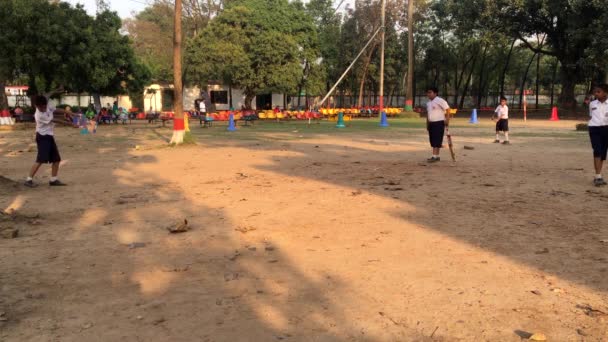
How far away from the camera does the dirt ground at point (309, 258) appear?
3.40 m

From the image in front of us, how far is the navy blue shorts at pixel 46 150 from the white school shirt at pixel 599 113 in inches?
369

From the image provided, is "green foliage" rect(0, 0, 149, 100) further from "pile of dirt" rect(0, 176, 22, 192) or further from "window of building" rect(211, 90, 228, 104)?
"pile of dirt" rect(0, 176, 22, 192)

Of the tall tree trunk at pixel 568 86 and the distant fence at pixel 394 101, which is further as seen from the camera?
the distant fence at pixel 394 101

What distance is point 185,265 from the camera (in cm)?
464

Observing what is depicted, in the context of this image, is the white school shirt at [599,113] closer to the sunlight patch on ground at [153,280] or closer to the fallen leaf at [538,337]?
the fallen leaf at [538,337]

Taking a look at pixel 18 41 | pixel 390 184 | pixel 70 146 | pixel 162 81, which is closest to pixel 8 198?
pixel 390 184

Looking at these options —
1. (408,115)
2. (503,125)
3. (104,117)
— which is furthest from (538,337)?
(408,115)

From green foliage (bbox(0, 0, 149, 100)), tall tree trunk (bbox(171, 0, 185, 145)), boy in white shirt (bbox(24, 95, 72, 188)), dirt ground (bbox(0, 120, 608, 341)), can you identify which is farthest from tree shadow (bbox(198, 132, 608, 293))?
green foliage (bbox(0, 0, 149, 100))

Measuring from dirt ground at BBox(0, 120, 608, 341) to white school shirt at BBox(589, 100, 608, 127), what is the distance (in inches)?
40.4

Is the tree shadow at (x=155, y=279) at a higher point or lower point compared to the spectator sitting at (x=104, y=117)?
lower

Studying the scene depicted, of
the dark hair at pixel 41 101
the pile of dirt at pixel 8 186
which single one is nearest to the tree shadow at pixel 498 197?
the dark hair at pixel 41 101

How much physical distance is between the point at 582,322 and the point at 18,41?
30433mm

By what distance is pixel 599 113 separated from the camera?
8.44 m

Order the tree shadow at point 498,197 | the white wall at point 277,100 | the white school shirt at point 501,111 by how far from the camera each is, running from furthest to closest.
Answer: the white wall at point 277,100 < the white school shirt at point 501,111 < the tree shadow at point 498,197
